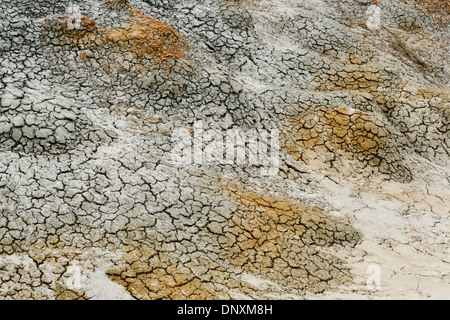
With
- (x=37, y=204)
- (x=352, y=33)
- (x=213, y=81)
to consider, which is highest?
(x=352, y=33)

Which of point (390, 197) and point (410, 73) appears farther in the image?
point (410, 73)

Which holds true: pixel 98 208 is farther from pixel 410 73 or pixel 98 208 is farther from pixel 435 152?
pixel 410 73

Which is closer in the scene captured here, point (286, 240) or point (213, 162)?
point (286, 240)

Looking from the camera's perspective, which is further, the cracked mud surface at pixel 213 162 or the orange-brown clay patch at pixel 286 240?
the orange-brown clay patch at pixel 286 240

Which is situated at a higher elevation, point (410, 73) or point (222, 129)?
point (410, 73)

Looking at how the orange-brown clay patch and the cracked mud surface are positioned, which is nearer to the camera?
the cracked mud surface

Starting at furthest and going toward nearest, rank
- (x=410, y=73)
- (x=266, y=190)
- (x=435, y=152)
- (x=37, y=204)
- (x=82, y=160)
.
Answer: (x=410, y=73) < (x=435, y=152) < (x=266, y=190) < (x=82, y=160) < (x=37, y=204)
